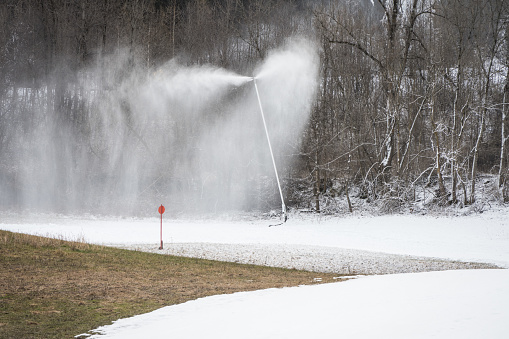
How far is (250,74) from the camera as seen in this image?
31969 mm

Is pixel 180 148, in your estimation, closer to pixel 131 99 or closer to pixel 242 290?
pixel 131 99

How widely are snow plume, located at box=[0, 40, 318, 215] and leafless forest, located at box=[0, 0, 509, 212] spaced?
14cm

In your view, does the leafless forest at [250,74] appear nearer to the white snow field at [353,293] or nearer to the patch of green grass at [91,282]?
the white snow field at [353,293]

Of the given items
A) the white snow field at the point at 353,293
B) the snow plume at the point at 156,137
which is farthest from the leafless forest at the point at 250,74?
the white snow field at the point at 353,293

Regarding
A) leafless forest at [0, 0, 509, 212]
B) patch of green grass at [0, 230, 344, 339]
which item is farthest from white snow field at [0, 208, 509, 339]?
leafless forest at [0, 0, 509, 212]

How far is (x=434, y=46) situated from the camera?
2817 cm

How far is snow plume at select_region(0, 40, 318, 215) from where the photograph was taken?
1248 inches

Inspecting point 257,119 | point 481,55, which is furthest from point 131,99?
point 481,55

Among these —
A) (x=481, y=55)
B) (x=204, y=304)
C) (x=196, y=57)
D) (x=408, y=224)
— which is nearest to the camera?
(x=204, y=304)

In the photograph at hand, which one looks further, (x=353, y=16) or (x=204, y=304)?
(x=353, y=16)

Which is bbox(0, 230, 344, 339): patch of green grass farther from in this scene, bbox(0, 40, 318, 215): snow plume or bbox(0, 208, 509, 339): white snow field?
bbox(0, 40, 318, 215): snow plume

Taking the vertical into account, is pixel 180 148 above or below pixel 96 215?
above

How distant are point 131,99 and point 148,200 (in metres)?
7.62

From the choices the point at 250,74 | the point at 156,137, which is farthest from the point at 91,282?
the point at 156,137
